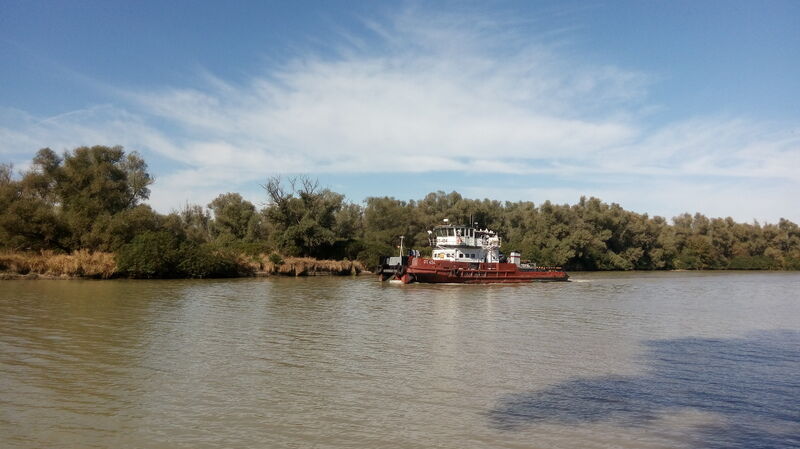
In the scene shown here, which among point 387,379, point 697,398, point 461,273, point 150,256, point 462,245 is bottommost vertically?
point 697,398

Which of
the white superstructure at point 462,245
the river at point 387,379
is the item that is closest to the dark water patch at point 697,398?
the river at point 387,379

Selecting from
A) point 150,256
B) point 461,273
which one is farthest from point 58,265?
point 461,273

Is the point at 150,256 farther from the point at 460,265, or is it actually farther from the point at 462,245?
the point at 462,245

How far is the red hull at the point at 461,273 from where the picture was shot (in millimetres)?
41969

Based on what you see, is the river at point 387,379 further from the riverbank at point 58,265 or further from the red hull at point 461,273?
the red hull at point 461,273

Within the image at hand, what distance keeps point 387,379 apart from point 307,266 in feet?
140

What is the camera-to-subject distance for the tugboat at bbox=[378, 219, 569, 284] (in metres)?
42.3

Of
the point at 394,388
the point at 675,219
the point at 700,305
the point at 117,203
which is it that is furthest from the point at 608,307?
the point at 675,219

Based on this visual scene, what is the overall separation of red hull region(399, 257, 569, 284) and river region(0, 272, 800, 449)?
19.0 meters

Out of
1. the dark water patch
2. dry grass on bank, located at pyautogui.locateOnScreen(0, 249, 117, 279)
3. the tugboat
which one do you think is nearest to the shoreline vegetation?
dry grass on bank, located at pyautogui.locateOnScreen(0, 249, 117, 279)

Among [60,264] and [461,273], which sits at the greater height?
[60,264]

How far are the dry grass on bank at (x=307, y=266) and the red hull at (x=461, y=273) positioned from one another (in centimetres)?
1365

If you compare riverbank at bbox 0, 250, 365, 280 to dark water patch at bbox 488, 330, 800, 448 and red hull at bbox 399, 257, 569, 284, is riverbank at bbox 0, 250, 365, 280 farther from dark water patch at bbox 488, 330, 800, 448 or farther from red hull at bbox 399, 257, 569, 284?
dark water patch at bbox 488, 330, 800, 448

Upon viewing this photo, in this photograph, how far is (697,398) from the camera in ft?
34.2
